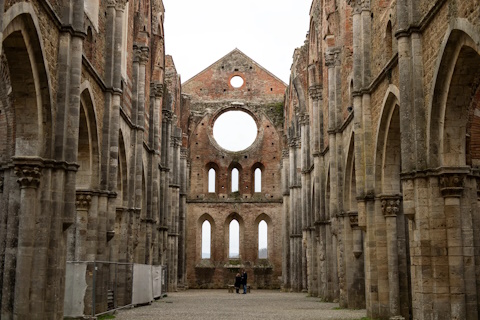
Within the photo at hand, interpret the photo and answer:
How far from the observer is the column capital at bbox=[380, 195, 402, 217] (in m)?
17.1

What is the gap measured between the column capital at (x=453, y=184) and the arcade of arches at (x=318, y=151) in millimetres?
26

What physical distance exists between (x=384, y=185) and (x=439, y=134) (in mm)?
4818

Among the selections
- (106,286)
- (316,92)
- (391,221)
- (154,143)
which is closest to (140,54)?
(154,143)

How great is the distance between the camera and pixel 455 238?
1248cm

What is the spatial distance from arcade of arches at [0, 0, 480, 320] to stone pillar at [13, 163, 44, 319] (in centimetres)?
4

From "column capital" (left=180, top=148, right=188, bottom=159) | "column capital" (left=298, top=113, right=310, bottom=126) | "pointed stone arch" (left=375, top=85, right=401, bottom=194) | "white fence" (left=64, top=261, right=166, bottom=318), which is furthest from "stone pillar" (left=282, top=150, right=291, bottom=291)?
"pointed stone arch" (left=375, top=85, right=401, bottom=194)

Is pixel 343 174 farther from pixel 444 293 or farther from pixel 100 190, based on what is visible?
pixel 444 293

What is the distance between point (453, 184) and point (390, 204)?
15.2 feet

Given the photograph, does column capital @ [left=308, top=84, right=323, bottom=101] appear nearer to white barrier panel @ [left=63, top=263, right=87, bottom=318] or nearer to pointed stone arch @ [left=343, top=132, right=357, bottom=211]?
pointed stone arch @ [left=343, top=132, right=357, bottom=211]

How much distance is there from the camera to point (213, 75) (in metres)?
47.5

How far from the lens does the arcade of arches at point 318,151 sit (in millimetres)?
12539

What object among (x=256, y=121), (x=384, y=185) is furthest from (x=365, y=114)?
(x=256, y=121)

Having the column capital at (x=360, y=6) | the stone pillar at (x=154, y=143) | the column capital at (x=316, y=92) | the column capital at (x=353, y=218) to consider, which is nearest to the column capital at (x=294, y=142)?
the column capital at (x=316, y=92)

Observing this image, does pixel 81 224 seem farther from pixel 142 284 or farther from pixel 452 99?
pixel 452 99
